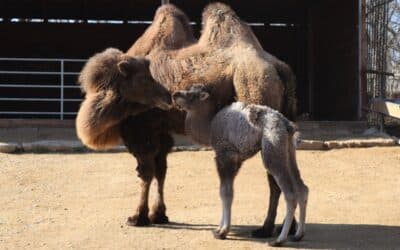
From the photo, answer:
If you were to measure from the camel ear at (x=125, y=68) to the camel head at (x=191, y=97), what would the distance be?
0.71m

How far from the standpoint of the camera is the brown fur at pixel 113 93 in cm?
670

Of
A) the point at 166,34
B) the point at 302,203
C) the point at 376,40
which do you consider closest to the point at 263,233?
the point at 302,203

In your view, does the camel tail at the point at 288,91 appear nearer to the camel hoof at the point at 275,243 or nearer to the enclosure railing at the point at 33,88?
the camel hoof at the point at 275,243

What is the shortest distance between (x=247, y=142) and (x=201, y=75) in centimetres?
108

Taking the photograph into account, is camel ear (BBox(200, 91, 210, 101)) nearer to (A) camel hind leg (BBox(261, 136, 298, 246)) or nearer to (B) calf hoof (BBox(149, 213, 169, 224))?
(A) camel hind leg (BBox(261, 136, 298, 246))

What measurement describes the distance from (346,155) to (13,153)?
5.76 metres

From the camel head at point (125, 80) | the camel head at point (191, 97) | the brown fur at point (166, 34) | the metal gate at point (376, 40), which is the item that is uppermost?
the metal gate at point (376, 40)

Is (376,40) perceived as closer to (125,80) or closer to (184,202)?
(184,202)

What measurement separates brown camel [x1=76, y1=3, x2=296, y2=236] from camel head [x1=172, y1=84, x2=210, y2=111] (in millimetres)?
176

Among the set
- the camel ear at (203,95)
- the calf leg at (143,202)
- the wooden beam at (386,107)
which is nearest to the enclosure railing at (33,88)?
the wooden beam at (386,107)

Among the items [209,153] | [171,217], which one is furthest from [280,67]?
[209,153]

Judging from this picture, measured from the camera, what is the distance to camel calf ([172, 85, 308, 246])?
224 inches

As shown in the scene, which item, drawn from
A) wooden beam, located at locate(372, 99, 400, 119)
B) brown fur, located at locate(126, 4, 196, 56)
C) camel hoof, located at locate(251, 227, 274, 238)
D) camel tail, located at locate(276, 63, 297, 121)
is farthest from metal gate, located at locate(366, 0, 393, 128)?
camel hoof, located at locate(251, 227, 274, 238)

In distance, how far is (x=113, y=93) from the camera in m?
6.80
